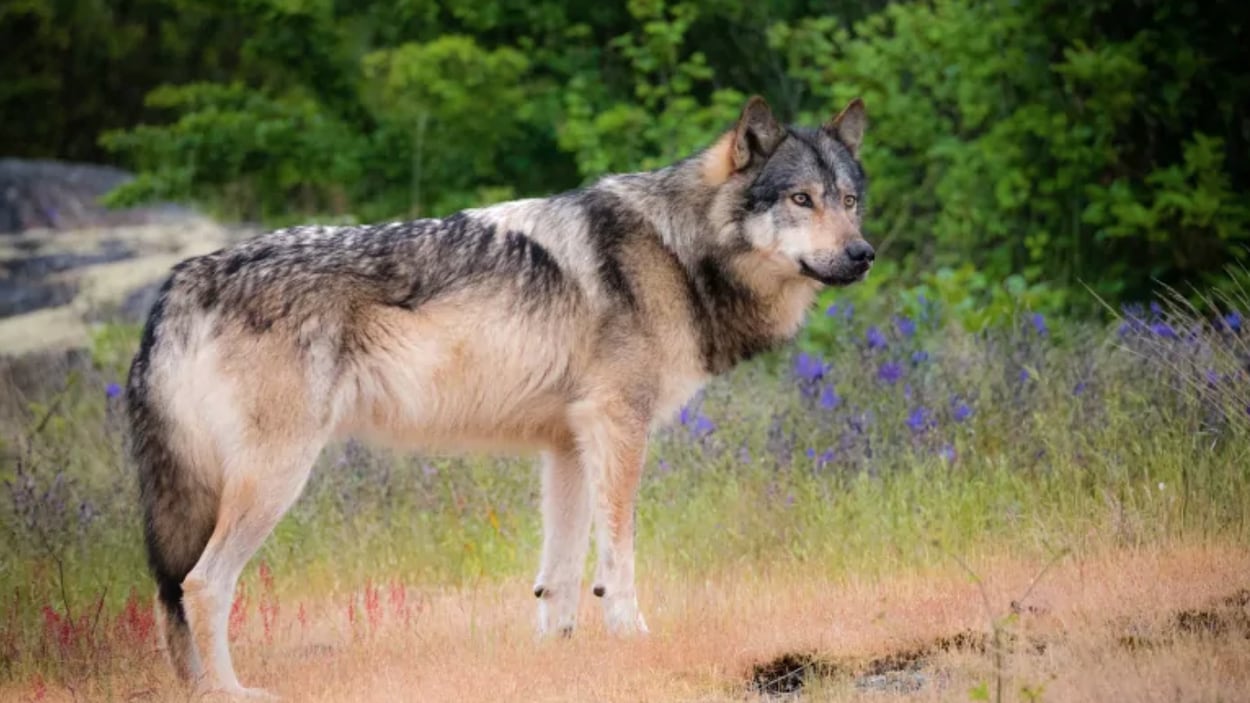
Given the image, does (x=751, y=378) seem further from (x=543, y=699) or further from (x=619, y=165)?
(x=543, y=699)

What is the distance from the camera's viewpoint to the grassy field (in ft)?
17.8

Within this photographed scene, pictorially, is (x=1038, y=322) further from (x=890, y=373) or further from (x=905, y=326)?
(x=890, y=373)

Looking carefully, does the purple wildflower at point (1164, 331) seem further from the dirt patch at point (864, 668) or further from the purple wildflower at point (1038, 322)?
the dirt patch at point (864, 668)

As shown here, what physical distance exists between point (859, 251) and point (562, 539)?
1689 mm

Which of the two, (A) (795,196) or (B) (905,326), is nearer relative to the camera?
(A) (795,196)

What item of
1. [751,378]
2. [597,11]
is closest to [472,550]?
[751,378]

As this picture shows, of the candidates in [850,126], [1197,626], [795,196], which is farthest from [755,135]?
[1197,626]

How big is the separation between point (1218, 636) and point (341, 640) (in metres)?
3.44

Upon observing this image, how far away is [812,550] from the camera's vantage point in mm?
7059

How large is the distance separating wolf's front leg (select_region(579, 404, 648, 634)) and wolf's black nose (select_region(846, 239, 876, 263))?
105cm

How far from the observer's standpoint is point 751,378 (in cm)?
1014

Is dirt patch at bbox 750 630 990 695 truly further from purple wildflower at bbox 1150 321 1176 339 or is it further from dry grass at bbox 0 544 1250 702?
purple wildflower at bbox 1150 321 1176 339

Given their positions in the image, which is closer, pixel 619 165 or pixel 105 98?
pixel 619 165

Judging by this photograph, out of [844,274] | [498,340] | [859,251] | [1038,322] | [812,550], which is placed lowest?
[812,550]
